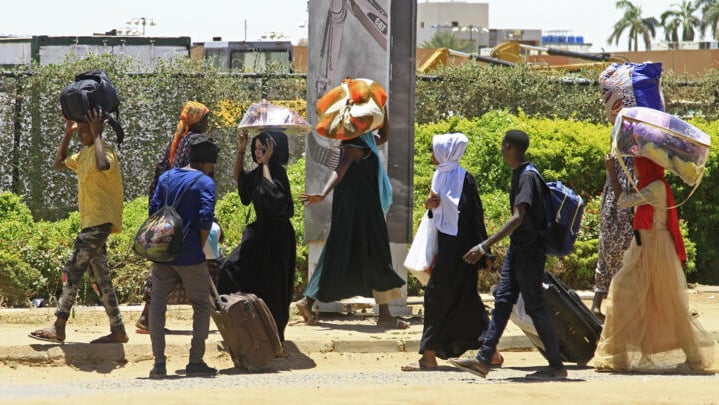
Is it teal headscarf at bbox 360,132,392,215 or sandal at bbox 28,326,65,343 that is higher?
teal headscarf at bbox 360,132,392,215

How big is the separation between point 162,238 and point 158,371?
39.5 inches

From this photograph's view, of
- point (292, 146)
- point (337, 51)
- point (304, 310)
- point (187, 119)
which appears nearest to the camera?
point (187, 119)

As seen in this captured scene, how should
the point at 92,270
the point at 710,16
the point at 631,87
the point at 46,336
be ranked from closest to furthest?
the point at 46,336 → the point at 92,270 → the point at 631,87 → the point at 710,16

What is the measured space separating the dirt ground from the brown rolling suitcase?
0.13 metres

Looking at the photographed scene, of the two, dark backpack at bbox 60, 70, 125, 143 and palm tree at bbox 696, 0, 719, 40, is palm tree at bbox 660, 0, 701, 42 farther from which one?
dark backpack at bbox 60, 70, 125, 143

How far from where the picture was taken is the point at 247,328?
9.33 meters

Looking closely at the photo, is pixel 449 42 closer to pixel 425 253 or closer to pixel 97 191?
pixel 97 191

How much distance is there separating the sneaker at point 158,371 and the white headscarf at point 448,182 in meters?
2.13

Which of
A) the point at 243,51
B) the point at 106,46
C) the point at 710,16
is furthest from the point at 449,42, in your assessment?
the point at 106,46

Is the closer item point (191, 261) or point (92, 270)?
point (191, 261)

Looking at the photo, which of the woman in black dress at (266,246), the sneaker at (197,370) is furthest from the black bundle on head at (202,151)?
the sneaker at (197,370)

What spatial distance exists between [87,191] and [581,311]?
370 cm

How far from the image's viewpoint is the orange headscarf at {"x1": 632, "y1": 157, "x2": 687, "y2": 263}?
30.7 feet

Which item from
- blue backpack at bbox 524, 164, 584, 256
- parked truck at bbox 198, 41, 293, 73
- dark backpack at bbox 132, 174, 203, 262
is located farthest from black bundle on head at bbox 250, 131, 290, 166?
parked truck at bbox 198, 41, 293, 73
